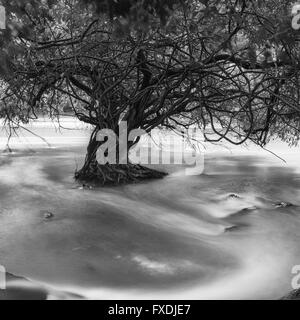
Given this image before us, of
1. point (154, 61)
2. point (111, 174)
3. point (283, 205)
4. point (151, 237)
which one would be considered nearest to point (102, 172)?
point (111, 174)

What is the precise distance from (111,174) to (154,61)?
3.93 meters

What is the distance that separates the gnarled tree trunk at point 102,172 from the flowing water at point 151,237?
38cm

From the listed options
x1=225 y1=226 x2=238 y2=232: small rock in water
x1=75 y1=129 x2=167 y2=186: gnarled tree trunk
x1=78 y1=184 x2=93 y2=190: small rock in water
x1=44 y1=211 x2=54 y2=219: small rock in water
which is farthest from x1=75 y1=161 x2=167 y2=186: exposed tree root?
x1=225 y1=226 x2=238 y2=232: small rock in water

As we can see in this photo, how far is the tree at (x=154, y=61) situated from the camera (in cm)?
619

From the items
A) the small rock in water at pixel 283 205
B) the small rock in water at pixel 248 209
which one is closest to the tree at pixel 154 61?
the small rock in water at pixel 283 205

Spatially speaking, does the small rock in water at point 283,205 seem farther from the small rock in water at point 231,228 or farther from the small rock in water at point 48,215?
the small rock in water at point 48,215

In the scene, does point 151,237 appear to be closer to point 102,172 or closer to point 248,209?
point 248,209

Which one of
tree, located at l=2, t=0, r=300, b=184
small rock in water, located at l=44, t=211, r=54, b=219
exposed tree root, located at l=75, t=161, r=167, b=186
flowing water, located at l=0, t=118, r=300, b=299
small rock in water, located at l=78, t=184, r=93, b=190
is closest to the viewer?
flowing water, located at l=0, t=118, r=300, b=299

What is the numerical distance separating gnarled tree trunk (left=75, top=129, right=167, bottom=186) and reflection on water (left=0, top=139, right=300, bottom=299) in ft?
1.26

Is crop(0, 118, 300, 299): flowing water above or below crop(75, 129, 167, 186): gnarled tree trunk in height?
below

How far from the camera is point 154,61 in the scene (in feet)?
30.0

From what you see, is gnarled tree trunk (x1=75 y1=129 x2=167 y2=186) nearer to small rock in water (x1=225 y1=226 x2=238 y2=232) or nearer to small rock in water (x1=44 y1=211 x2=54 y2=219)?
small rock in water (x1=44 y1=211 x2=54 y2=219)

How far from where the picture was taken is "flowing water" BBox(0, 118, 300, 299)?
588 centimetres
